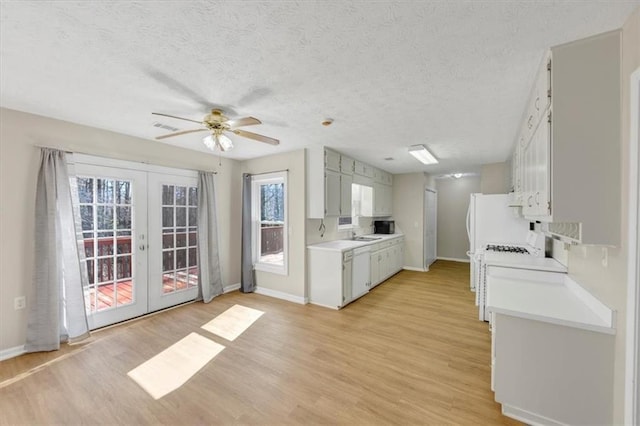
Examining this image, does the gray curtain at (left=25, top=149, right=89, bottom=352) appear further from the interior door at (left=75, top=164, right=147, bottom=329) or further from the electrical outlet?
the interior door at (left=75, top=164, right=147, bottom=329)

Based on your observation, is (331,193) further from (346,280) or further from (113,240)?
(113,240)

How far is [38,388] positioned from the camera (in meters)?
2.14

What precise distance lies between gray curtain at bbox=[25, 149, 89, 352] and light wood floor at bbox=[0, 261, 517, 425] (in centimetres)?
23

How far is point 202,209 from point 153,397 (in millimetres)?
2732

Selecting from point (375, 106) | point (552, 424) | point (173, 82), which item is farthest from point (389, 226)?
point (173, 82)

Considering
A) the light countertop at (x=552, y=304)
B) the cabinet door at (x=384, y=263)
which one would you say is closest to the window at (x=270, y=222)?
the cabinet door at (x=384, y=263)

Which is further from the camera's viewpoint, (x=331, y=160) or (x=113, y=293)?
(x=331, y=160)

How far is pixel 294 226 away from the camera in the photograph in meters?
4.30

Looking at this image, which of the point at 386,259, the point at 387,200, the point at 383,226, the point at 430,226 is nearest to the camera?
the point at 386,259

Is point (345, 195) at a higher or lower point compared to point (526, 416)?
higher

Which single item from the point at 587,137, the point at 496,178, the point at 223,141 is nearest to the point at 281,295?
the point at 223,141

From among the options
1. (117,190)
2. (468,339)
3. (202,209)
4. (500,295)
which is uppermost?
(117,190)

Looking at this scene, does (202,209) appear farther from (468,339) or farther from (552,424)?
(552,424)

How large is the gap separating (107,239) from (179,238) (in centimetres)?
92
